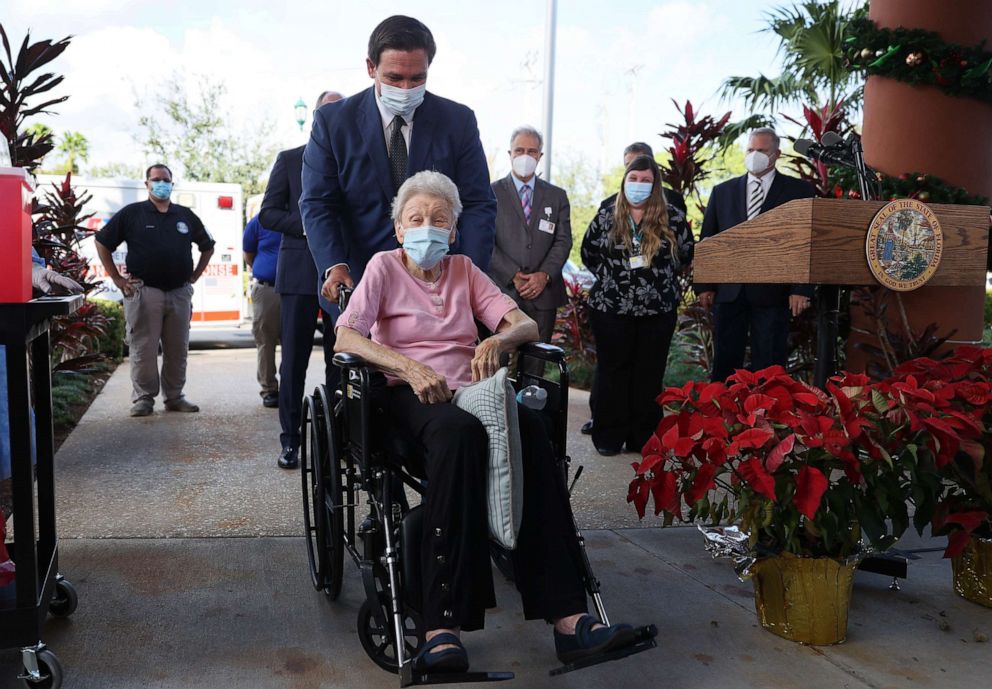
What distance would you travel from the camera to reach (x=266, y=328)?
21.9 feet

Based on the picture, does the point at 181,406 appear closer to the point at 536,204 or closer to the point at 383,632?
the point at 536,204

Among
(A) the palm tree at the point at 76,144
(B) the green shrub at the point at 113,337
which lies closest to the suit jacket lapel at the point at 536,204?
(B) the green shrub at the point at 113,337

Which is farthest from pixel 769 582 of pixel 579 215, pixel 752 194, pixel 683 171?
pixel 579 215

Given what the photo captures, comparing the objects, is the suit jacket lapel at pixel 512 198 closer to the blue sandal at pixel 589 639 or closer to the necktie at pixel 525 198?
the necktie at pixel 525 198

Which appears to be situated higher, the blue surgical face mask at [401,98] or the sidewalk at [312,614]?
the blue surgical face mask at [401,98]

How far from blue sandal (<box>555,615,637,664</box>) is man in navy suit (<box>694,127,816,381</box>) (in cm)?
308

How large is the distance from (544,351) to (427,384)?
1.24 ft

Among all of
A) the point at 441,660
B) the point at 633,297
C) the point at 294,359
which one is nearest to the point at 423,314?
the point at 441,660

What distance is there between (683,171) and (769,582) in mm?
4363

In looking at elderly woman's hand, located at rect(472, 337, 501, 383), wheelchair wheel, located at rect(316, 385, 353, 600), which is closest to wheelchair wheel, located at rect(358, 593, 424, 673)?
wheelchair wheel, located at rect(316, 385, 353, 600)

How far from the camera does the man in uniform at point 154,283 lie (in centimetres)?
618

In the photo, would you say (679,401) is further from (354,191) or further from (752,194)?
(752,194)

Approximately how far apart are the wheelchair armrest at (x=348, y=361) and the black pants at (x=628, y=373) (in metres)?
2.89

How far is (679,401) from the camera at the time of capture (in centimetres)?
266
